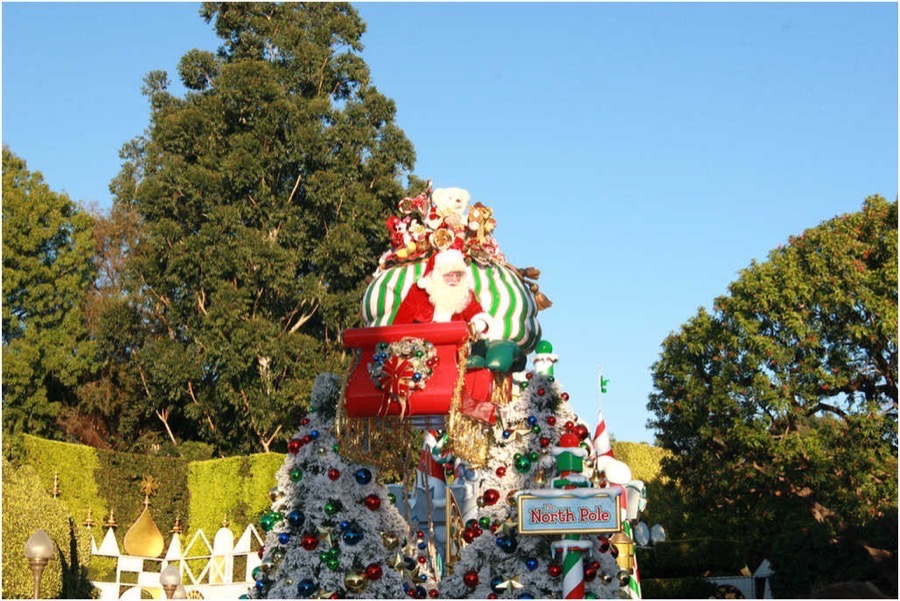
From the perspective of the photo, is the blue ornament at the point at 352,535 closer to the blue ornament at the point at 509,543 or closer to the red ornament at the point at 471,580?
the red ornament at the point at 471,580

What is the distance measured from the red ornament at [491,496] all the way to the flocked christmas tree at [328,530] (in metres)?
0.97

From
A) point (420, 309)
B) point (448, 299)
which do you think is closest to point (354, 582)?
point (420, 309)

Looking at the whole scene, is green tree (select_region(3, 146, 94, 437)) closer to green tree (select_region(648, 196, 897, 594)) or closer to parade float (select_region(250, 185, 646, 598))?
green tree (select_region(648, 196, 897, 594))

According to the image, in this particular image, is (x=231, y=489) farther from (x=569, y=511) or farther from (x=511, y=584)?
(x=569, y=511)

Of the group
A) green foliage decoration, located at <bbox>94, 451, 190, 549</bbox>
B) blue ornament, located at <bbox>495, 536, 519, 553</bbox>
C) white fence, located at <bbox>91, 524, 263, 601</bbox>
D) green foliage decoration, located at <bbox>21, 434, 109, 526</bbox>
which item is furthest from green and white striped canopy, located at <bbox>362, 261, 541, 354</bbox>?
green foliage decoration, located at <bbox>21, 434, 109, 526</bbox>

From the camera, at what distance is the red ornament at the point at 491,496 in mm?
12266

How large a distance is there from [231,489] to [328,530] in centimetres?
1664

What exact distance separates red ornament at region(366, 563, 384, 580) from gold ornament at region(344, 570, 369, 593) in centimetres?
7

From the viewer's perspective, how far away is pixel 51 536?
65.1 feet

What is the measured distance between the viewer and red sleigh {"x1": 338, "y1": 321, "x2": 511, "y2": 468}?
11875 mm

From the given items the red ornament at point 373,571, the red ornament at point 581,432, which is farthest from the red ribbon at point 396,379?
the red ornament at point 581,432

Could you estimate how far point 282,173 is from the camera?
30.0 m

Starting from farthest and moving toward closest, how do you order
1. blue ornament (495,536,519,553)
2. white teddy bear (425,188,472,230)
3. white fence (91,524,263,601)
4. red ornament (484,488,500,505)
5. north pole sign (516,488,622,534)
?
white fence (91,524,263,601) → white teddy bear (425,188,472,230) → red ornament (484,488,500,505) → blue ornament (495,536,519,553) → north pole sign (516,488,622,534)

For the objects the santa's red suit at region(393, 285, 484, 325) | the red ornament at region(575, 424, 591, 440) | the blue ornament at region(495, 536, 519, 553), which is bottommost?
the blue ornament at region(495, 536, 519, 553)
